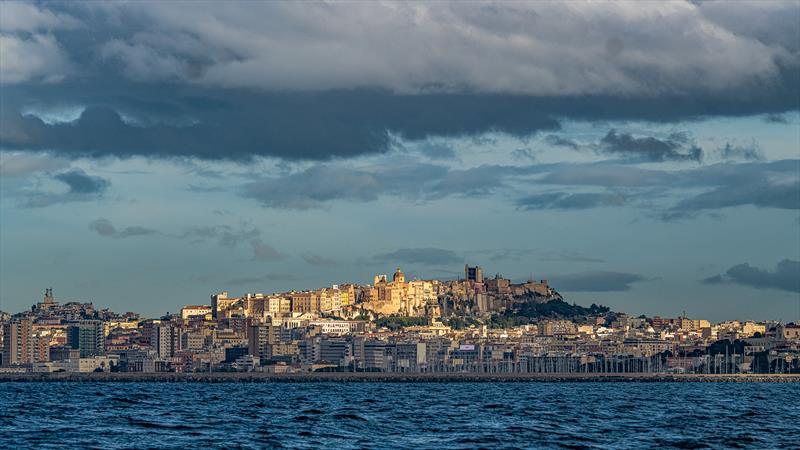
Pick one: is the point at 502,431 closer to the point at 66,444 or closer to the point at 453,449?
the point at 453,449

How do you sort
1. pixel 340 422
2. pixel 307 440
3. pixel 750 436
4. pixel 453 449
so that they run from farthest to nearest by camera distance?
1. pixel 340 422
2. pixel 750 436
3. pixel 307 440
4. pixel 453 449

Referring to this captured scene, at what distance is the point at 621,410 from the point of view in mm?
110562

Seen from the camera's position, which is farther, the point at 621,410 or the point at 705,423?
the point at 621,410

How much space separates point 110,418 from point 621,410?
125 ft

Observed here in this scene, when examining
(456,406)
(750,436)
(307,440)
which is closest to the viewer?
(307,440)

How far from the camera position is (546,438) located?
74750 mm

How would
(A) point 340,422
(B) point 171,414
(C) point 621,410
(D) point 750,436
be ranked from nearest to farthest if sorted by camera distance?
1. (D) point 750,436
2. (A) point 340,422
3. (B) point 171,414
4. (C) point 621,410

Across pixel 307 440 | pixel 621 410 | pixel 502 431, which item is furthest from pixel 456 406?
pixel 307 440

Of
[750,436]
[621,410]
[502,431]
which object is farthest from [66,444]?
[621,410]

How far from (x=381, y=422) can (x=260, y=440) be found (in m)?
16.5

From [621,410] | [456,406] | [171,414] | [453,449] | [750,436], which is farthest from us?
[456,406]

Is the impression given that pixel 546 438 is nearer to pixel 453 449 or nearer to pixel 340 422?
pixel 453 449

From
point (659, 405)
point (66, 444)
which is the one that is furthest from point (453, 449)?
point (659, 405)

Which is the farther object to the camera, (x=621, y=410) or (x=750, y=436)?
(x=621, y=410)
